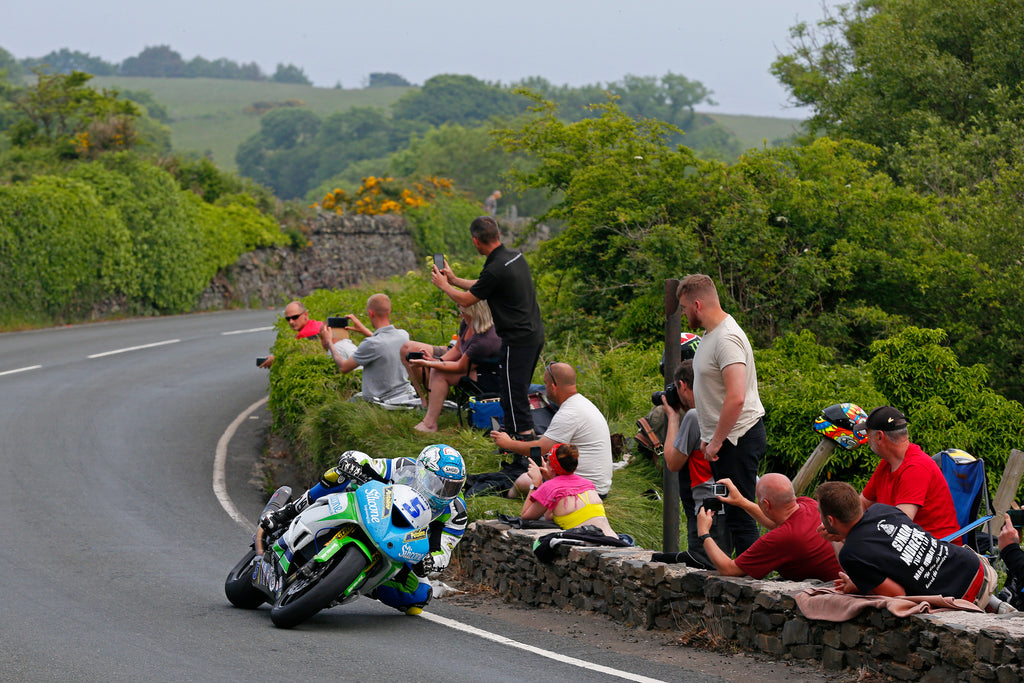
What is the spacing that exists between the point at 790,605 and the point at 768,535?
17.9 inches

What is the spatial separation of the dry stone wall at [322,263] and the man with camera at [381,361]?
23690 mm

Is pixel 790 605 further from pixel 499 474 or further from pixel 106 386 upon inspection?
pixel 106 386

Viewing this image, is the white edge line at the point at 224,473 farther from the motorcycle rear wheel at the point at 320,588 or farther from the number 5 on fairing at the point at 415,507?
the number 5 on fairing at the point at 415,507

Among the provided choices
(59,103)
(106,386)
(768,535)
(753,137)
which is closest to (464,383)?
(768,535)

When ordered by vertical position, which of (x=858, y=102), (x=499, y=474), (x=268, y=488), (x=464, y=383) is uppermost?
(x=858, y=102)

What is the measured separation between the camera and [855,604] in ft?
21.7

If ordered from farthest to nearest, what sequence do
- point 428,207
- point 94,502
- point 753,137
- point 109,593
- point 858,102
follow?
point 753,137, point 428,207, point 858,102, point 94,502, point 109,593

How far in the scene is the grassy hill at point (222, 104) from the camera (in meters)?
153

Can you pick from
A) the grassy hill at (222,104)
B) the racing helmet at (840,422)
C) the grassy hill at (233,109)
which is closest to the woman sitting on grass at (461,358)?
the racing helmet at (840,422)

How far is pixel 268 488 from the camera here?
15.0 meters

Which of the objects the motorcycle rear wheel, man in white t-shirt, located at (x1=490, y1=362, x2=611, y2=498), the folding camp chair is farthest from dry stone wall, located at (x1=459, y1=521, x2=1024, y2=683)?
the motorcycle rear wheel

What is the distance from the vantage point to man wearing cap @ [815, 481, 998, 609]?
658 cm

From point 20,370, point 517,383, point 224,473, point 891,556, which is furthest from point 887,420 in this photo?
point 20,370

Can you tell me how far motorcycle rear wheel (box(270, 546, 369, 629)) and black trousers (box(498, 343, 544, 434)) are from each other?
3.23 metres
